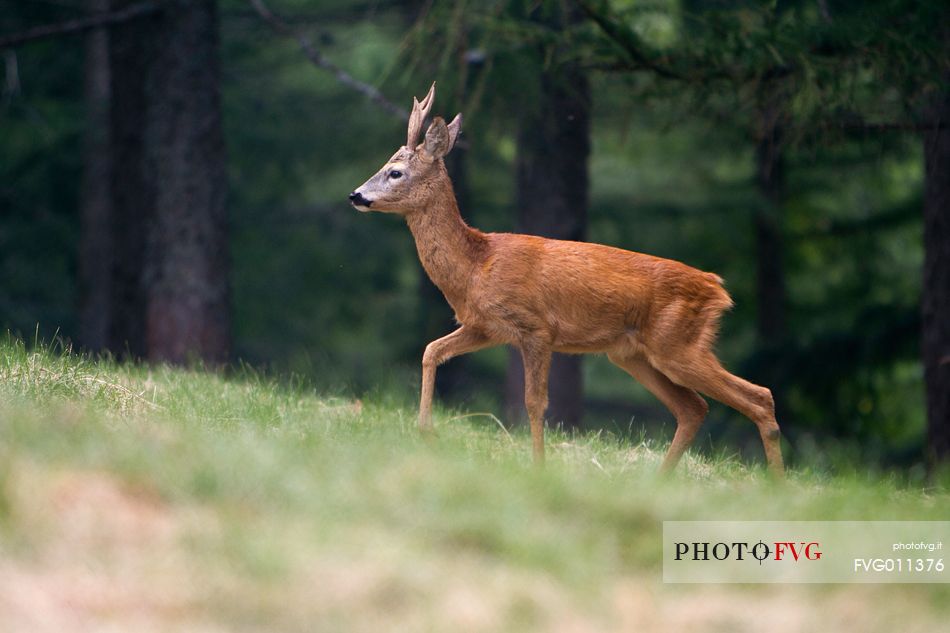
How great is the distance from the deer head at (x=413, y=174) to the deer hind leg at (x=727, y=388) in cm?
168

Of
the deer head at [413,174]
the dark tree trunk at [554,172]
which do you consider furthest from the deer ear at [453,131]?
the dark tree trunk at [554,172]

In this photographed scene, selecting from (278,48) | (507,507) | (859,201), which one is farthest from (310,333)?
(507,507)

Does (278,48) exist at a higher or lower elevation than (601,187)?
higher

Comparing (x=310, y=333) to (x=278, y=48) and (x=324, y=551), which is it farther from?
(x=324, y=551)

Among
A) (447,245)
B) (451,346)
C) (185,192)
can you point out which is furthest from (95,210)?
(451,346)

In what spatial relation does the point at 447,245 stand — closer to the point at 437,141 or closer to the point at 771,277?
the point at 437,141

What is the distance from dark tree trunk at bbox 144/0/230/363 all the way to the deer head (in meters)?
4.91

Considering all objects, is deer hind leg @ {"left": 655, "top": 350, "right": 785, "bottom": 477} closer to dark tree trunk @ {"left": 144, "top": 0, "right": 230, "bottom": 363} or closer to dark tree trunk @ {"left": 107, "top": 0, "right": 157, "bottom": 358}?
dark tree trunk @ {"left": 144, "top": 0, "right": 230, "bottom": 363}

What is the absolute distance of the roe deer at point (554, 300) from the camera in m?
6.82

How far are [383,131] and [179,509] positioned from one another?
1314cm

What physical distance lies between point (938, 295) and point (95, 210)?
11.1m

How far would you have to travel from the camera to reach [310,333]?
Answer: 23.4 metres

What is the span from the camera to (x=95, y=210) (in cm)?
1648

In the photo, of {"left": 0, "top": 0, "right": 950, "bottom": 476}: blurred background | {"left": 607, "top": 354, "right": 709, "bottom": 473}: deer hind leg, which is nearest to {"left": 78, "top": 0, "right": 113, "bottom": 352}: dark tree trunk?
{"left": 0, "top": 0, "right": 950, "bottom": 476}: blurred background
